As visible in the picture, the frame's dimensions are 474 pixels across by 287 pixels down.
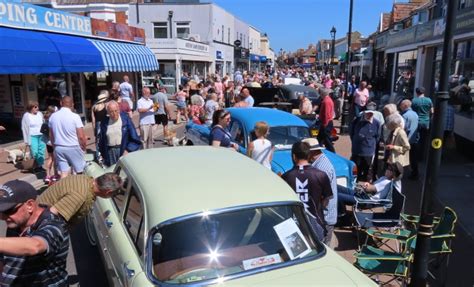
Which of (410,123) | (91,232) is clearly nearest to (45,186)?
(91,232)

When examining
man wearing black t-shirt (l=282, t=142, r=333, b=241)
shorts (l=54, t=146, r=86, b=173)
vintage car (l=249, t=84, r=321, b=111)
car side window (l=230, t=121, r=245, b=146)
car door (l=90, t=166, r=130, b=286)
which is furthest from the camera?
vintage car (l=249, t=84, r=321, b=111)

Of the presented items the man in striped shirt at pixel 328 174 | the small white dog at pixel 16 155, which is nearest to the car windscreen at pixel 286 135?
the man in striped shirt at pixel 328 174

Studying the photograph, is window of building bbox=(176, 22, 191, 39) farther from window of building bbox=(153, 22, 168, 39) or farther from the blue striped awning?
the blue striped awning

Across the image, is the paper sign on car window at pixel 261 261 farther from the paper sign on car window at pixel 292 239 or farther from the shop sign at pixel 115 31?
the shop sign at pixel 115 31

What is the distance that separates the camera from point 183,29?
3247 centimetres

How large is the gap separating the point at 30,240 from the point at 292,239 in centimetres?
186

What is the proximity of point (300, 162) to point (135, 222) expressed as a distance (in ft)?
5.68

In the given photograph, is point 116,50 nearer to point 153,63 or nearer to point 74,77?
point 74,77

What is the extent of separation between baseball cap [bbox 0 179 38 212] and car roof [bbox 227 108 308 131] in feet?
15.1

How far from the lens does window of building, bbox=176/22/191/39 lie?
32.1 meters

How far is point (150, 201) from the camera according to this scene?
121 inches

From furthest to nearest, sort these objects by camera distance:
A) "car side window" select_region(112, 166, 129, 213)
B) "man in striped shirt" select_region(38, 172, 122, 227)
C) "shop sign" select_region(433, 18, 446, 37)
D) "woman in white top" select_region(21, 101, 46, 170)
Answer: "shop sign" select_region(433, 18, 446, 37) → "woman in white top" select_region(21, 101, 46, 170) → "car side window" select_region(112, 166, 129, 213) → "man in striped shirt" select_region(38, 172, 122, 227)

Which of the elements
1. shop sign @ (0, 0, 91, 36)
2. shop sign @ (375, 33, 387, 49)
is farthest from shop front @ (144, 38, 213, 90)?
shop sign @ (375, 33, 387, 49)

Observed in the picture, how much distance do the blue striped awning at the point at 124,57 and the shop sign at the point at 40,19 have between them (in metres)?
0.74
